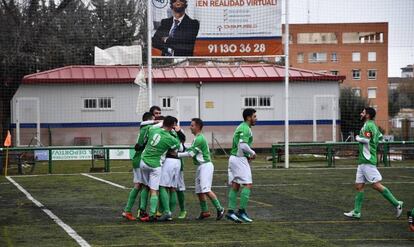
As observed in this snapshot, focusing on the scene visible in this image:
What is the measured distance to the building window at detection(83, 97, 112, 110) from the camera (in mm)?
42344

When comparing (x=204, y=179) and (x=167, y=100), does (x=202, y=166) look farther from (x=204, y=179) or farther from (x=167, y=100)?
(x=167, y=100)

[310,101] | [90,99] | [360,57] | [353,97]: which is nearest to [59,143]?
[90,99]

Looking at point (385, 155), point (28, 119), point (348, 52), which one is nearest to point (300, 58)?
point (348, 52)

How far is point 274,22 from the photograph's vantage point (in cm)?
2831

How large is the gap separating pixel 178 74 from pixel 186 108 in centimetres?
220

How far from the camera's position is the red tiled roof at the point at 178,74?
139ft

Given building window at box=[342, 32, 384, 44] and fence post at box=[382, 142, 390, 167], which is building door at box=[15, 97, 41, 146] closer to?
fence post at box=[382, 142, 390, 167]

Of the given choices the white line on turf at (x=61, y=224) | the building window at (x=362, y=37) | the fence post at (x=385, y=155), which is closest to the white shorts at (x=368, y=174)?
the white line on turf at (x=61, y=224)

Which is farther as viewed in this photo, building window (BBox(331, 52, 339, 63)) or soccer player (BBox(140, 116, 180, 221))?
building window (BBox(331, 52, 339, 63))

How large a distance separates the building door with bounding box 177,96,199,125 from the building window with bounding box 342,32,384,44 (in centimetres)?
6118

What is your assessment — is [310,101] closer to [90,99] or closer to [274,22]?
[90,99]

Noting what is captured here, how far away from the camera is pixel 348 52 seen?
326 ft

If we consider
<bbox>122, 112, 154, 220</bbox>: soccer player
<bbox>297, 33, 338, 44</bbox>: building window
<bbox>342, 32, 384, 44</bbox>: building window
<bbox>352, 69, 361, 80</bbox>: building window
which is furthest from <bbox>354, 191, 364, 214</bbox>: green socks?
<bbox>297, 33, 338, 44</bbox>: building window

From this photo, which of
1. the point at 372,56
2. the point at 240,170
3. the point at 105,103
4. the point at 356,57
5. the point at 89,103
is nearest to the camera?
the point at 240,170
